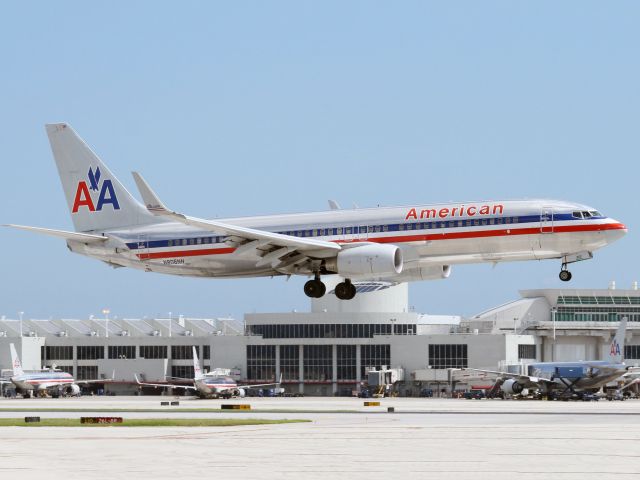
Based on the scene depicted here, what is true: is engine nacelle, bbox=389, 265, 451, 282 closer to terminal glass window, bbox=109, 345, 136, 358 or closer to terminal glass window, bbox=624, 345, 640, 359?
terminal glass window, bbox=624, 345, 640, 359

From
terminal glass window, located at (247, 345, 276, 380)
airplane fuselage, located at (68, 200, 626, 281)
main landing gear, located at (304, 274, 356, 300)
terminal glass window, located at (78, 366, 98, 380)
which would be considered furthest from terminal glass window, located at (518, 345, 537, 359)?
airplane fuselage, located at (68, 200, 626, 281)

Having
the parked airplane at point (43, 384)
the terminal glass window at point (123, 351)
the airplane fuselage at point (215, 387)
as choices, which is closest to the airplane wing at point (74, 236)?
the airplane fuselage at point (215, 387)

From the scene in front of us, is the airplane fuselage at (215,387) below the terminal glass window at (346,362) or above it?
below

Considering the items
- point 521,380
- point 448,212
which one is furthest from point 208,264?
point 521,380

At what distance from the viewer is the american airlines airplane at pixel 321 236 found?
63406 millimetres

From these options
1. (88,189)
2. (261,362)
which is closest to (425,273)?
(88,189)

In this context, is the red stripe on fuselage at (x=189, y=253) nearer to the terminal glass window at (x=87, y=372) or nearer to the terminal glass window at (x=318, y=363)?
the terminal glass window at (x=318, y=363)

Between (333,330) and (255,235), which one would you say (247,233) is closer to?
(255,235)

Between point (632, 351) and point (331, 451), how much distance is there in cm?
15304

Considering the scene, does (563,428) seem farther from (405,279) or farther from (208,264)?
(208,264)

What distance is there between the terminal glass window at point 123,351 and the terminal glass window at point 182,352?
705 cm

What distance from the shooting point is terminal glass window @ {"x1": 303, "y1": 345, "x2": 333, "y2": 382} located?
170500 mm

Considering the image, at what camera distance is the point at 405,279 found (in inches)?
2783

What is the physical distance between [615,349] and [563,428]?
84534 millimetres
